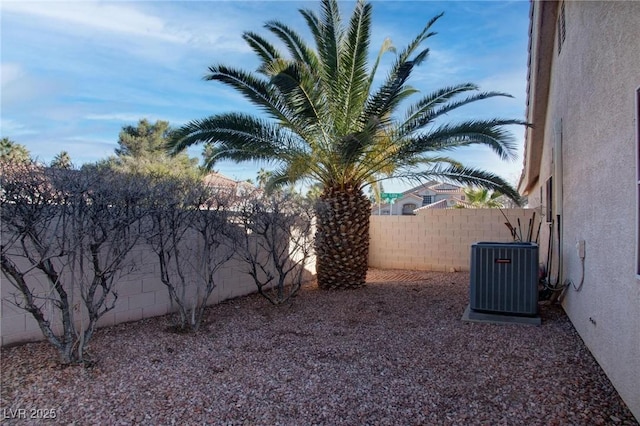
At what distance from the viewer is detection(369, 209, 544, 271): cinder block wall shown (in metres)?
11.2

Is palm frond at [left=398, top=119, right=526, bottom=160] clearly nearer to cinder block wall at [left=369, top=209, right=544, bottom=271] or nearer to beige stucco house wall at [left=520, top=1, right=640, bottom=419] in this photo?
beige stucco house wall at [left=520, top=1, right=640, bottom=419]

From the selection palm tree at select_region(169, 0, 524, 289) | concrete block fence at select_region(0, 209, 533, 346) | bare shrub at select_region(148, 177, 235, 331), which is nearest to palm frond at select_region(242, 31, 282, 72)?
palm tree at select_region(169, 0, 524, 289)

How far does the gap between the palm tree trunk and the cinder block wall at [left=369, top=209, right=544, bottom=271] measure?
3857 millimetres

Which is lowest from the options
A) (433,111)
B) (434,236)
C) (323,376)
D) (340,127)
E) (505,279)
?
(323,376)

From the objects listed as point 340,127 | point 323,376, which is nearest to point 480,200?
point 340,127

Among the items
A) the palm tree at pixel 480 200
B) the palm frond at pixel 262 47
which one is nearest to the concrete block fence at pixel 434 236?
the palm frond at pixel 262 47

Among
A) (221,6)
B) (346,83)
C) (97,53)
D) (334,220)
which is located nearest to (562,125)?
(346,83)

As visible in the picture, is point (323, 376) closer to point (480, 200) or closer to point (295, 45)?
point (295, 45)

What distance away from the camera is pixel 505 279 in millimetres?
5875

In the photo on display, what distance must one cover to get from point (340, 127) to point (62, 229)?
537 cm

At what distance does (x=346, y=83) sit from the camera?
7570mm

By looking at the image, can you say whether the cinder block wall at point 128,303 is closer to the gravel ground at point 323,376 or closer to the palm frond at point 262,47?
the gravel ground at point 323,376

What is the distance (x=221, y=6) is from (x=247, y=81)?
2.08 m

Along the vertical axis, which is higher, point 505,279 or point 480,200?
point 480,200
